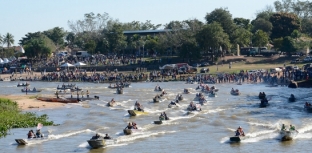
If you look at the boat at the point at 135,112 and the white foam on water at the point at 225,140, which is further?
the boat at the point at 135,112

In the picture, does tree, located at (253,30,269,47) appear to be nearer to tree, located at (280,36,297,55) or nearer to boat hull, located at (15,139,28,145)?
tree, located at (280,36,297,55)

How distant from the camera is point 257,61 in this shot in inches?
4560

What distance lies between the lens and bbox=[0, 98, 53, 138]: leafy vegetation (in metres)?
53.3

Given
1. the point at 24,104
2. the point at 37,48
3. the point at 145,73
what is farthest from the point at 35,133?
the point at 37,48

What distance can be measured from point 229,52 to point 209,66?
10.5 meters

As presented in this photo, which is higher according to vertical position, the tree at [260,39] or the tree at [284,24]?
the tree at [284,24]

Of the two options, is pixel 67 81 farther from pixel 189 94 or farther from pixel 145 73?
pixel 189 94

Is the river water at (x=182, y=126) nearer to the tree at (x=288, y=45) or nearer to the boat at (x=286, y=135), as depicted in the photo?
the boat at (x=286, y=135)

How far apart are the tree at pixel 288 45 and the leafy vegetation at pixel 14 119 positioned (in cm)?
6583

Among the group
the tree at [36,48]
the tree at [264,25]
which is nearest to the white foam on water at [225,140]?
the tree at [264,25]

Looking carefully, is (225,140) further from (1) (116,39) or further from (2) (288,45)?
(1) (116,39)

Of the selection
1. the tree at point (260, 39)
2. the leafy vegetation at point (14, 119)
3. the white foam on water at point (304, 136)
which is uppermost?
the tree at point (260, 39)

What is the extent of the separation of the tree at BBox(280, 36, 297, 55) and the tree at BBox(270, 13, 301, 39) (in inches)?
609

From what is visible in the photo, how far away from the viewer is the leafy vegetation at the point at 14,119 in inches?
2099
